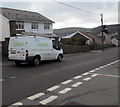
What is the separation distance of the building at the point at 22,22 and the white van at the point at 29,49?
1797cm

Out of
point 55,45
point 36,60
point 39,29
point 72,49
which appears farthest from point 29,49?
point 39,29

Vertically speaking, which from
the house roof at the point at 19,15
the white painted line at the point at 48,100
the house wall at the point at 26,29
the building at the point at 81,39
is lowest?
the white painted line at the point at 48,100

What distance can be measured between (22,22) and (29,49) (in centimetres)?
2456

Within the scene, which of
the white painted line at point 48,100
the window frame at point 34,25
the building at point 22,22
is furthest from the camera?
the window frame at point 34,25

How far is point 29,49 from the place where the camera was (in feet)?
43.5

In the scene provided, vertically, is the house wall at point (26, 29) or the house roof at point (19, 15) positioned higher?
the house roof at point (19, 15)

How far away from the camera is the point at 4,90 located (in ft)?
21.9

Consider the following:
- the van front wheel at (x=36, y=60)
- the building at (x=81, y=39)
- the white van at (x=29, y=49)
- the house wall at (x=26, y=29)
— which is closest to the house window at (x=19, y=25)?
the house wall at (x=26, y=29)

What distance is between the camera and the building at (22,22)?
34.7 metres

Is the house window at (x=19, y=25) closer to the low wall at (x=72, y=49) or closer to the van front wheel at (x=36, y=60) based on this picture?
the low wall at (x=72, y=49)

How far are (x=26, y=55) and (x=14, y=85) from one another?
5.82m

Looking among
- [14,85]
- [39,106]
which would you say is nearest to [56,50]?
[14,85]

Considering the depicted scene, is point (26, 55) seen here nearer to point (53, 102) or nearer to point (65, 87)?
point (65, 87)

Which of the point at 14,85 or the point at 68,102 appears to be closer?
the point at 68,102
